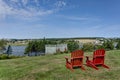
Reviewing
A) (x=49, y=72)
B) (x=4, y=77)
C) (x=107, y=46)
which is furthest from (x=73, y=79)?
(x=107, y=46)

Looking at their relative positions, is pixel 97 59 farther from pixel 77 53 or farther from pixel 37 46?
pixel 37 46

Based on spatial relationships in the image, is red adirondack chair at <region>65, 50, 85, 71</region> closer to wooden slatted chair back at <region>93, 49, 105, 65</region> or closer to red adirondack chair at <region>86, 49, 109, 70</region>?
red adirondack chair at <region>86, 49, 109, 70</region>

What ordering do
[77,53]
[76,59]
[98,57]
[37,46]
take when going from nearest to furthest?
[77,53] → [76,59] → [98,57] → [37,46]

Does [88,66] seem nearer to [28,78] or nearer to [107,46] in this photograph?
[28,78]

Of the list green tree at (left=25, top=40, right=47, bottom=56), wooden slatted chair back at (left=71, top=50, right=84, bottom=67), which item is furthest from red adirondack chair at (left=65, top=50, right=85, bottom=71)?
green tree at (left=25, top=40, right=47, bottom=56)

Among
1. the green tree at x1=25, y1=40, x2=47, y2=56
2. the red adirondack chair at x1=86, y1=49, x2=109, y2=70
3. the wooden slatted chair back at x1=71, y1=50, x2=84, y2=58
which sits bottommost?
the green tree at x1=25, y1=40, x2=47, y2=56

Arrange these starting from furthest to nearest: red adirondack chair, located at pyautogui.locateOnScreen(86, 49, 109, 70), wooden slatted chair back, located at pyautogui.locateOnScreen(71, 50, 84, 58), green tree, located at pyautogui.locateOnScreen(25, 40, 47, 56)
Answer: green tree, located at pyautogui.locateOnScreen(25, 40, 47, 56), red adirondack chair, located at pyautogui.locateOnScreen(86, 49, 109, 70), wooden slatted chair back, located at pyautogui.locateOnScreen(71, 50, 84, 58)

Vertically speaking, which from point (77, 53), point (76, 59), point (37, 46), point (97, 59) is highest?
point (77, 53)

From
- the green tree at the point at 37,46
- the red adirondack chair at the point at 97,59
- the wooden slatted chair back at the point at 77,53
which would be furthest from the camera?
the green tree at the point at 37,46

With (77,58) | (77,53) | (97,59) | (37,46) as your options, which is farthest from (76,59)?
(37,46)

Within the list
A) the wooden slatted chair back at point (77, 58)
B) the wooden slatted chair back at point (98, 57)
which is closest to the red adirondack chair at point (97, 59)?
the wooden slatted chair back at point (98, 57)

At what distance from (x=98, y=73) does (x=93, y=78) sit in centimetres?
104

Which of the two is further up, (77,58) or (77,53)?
(77,53)

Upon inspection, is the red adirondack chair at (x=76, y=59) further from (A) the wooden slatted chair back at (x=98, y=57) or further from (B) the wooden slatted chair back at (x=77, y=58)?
(A) the wooden slatted chair back at (x=98, y=57)
